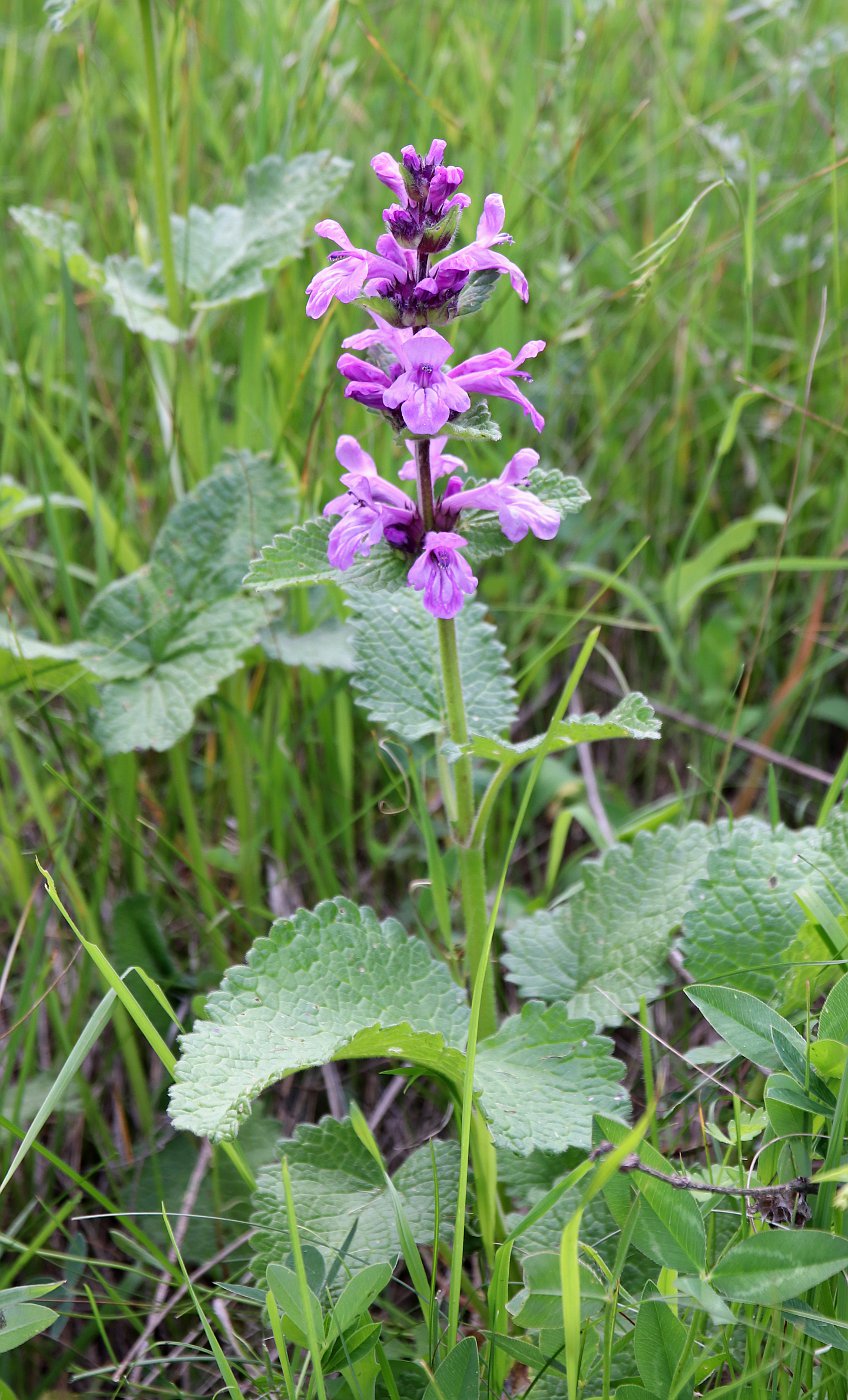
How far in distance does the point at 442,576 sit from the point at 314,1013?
1.73ft

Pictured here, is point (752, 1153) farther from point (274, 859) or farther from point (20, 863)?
point (20, 863)

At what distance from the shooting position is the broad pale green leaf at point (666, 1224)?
44.5 inches

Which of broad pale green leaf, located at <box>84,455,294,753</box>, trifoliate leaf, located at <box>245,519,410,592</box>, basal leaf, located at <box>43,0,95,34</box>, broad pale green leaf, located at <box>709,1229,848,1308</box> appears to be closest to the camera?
broad pale green leaf, located at <box>709,1229,848,1308</box>

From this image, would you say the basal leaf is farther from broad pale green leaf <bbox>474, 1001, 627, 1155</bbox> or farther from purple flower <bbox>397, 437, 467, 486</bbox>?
broad pale green leaf <bbox>474, 1001, 627, 1155</bbox>

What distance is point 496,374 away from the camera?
1366 mm

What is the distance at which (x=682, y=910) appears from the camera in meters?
1.59

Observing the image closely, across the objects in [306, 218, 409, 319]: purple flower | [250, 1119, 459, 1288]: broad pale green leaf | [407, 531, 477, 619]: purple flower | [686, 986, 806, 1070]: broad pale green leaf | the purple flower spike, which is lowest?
[250, 1119, 459, 1288]: broad pale green leaf

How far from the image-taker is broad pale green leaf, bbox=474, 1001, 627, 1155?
4.13 ft

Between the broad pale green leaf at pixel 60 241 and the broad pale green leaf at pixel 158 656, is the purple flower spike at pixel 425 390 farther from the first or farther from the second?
the broad pale green leaf at pixel 60 241

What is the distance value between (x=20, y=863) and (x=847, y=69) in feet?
9.32

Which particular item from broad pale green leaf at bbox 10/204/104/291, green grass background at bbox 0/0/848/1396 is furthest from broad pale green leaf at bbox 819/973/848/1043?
broad pale green leaf at bbox 10/204/104/291

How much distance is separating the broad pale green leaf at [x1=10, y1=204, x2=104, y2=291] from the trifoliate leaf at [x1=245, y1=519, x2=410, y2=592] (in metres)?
0.87

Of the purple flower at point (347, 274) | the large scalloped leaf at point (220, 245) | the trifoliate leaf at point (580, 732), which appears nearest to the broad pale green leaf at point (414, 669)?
the trifoliate leaf at point (580, 732)

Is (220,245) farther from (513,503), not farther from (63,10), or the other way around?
(513,503)
